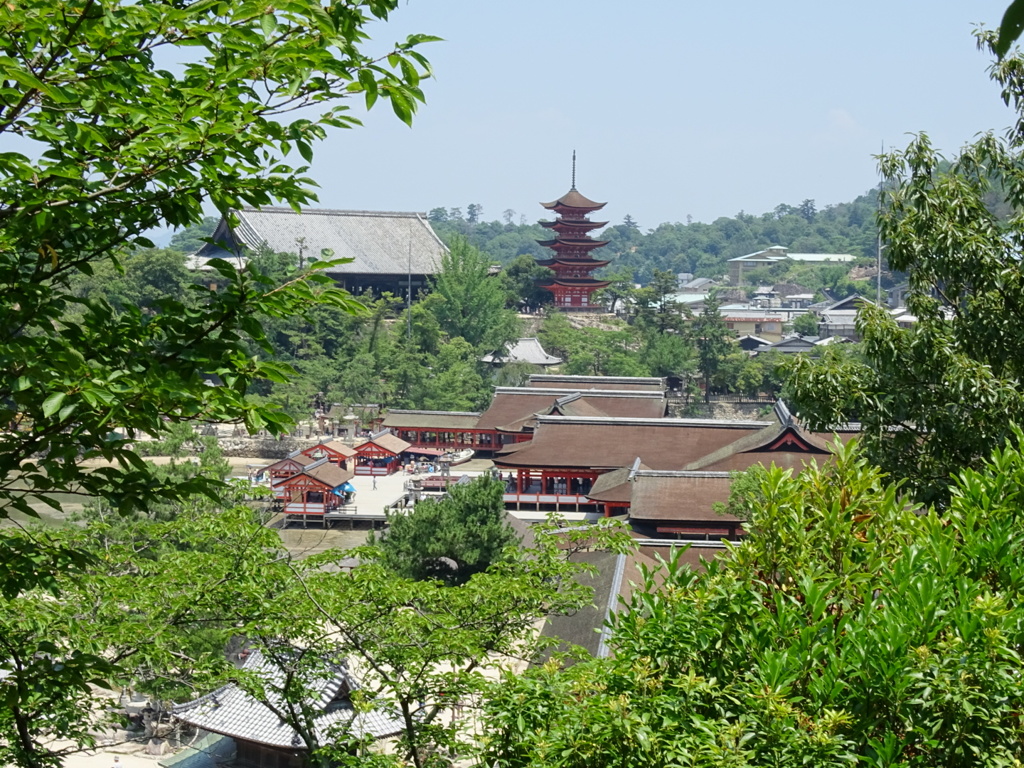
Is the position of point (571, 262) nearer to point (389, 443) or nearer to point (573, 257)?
point (573, 257)

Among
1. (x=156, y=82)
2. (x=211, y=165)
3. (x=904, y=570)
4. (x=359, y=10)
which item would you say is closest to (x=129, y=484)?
(x=211, y=165)

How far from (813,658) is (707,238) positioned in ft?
542

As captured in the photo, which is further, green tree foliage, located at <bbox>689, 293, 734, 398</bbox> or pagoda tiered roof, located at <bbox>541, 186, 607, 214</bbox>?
pagoda tiered roof, located at <bbox>541, 186, 607, 214</bbox>

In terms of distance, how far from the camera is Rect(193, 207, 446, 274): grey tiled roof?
51688 millimetres

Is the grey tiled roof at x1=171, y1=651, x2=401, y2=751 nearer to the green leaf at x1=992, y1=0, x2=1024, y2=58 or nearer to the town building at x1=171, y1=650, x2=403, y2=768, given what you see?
the town building at x1=171, y1=650, x2=403, y2=768

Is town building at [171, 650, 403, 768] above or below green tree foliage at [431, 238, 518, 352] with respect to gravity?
below

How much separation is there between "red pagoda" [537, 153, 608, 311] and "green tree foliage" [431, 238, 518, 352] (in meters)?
9.86

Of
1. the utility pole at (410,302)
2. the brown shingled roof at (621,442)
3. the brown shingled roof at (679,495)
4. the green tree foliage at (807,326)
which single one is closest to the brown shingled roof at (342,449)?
the brown shingled roof at (621,442)

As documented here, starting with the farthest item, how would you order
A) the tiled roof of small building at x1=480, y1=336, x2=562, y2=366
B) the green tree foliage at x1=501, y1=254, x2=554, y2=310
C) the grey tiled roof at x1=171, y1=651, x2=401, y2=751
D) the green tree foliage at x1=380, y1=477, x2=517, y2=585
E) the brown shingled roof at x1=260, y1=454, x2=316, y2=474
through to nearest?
the green tree foliage at x1=501, y1=254, x2=554, y2=310
the tiled roof of small building at x1=480, y1=336, x2=562, y2=366
the brown shingled roof at x1=260, y1=454, x2=316, y2=474
the green tree foliage at x1=380, y1=477, x2=517, y2=585
the grey tiled roof at x1=171, y1=651, x2=401, y2=751

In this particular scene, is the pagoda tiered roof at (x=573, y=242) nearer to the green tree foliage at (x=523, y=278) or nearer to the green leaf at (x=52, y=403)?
the green tree foliage at (x=523, y=278)

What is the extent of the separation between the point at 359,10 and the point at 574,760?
269 centimetres

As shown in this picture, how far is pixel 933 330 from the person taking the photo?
8.12 metres

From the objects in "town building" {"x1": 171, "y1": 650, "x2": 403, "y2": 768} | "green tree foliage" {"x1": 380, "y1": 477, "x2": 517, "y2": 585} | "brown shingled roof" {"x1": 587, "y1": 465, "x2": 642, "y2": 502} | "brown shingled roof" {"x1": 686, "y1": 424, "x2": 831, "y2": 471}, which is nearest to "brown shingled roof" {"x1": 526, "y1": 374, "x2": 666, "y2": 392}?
"brown shingled roof" {"x1": 587, "y1": 465, "x2": 642, "y2": 502}

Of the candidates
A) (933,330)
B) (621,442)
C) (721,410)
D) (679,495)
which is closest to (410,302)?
(721,410)
